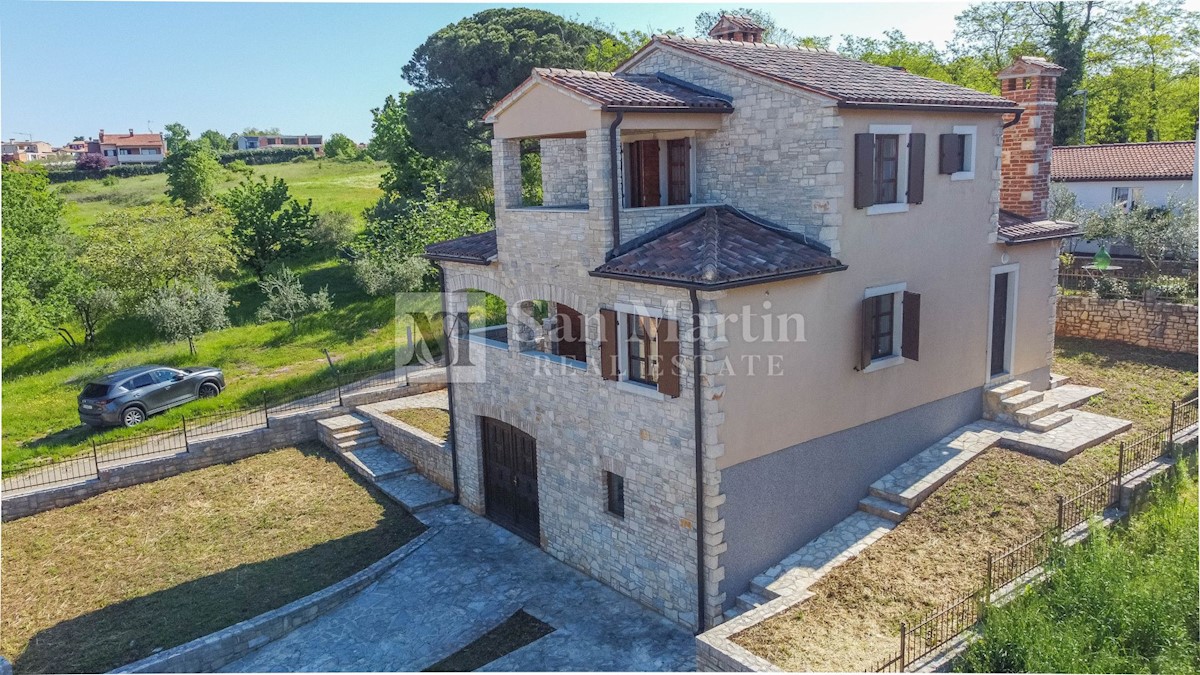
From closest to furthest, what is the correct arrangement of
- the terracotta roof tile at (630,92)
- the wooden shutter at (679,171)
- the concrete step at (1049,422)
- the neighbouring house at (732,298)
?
1. the neighbouring house at (732,298)
2. the terracotta roof tile at (630,92)
3. the wooden shutter at (679,171)
4. the concrete step at (1049,422)

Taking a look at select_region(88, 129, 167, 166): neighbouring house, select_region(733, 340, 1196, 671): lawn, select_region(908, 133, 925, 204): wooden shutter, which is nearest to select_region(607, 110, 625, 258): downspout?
select_region(908, 133, 925, 204): wooden shutter

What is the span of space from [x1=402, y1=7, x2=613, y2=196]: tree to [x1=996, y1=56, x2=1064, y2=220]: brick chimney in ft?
66.6

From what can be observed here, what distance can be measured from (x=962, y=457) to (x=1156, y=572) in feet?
12.4

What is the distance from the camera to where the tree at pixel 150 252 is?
29.2 m

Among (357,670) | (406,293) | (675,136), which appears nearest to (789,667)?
(357,670)

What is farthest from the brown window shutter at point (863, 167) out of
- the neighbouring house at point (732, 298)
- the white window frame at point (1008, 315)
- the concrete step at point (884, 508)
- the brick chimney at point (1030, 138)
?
the brick chimney at point (1030, 138)

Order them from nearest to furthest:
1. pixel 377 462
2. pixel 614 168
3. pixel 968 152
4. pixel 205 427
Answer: pixel 614 168, pixel 968 152, pixel 377 462, pixel 205 427

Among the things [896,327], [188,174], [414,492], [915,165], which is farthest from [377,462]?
[188,174]

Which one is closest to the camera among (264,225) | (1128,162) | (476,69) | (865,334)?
(865,334)

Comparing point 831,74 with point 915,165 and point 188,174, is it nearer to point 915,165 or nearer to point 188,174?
point 915,165

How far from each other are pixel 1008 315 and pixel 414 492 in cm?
1369

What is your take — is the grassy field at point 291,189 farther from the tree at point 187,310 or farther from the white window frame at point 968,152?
the white window frame at point 968,152

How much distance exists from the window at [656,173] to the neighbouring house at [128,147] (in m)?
84.2

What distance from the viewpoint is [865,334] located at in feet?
44.0
